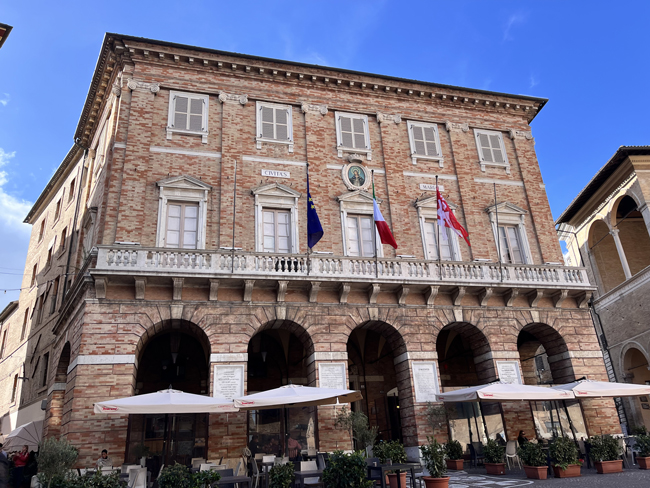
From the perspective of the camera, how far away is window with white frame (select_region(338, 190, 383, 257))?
739 inches

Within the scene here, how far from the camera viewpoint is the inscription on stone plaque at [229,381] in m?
15.1

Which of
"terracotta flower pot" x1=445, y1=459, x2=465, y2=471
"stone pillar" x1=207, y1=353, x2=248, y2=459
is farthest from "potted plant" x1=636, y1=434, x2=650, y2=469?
"stone pillar" x1=207, y1=353, x2=248, y2=459

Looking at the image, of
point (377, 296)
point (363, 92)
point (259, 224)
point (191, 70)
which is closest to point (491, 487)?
point (377, 296)

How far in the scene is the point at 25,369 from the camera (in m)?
25.3

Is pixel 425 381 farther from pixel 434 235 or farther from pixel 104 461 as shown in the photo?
pixel 104 461

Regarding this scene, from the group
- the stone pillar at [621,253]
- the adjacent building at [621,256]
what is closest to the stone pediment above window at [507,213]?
the adjacent building at [621,256]

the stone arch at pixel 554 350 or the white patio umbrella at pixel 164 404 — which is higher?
the stone arch at pixel 554 350

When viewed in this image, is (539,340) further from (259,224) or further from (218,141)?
(218,141)

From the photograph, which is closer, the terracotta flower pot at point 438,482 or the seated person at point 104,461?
the terracotta flower pot at point 438,482

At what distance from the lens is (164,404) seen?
1215cm

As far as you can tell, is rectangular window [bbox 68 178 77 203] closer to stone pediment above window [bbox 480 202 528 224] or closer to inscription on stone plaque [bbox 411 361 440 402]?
inscription on stone plaque [bbox 411 361 440 402]

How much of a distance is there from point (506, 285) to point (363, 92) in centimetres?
1001

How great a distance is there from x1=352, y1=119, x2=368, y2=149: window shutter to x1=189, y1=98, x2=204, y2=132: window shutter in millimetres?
6212

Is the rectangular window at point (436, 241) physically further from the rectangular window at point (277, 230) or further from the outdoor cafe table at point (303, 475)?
the outdoor cafe table at point (303, 475)
